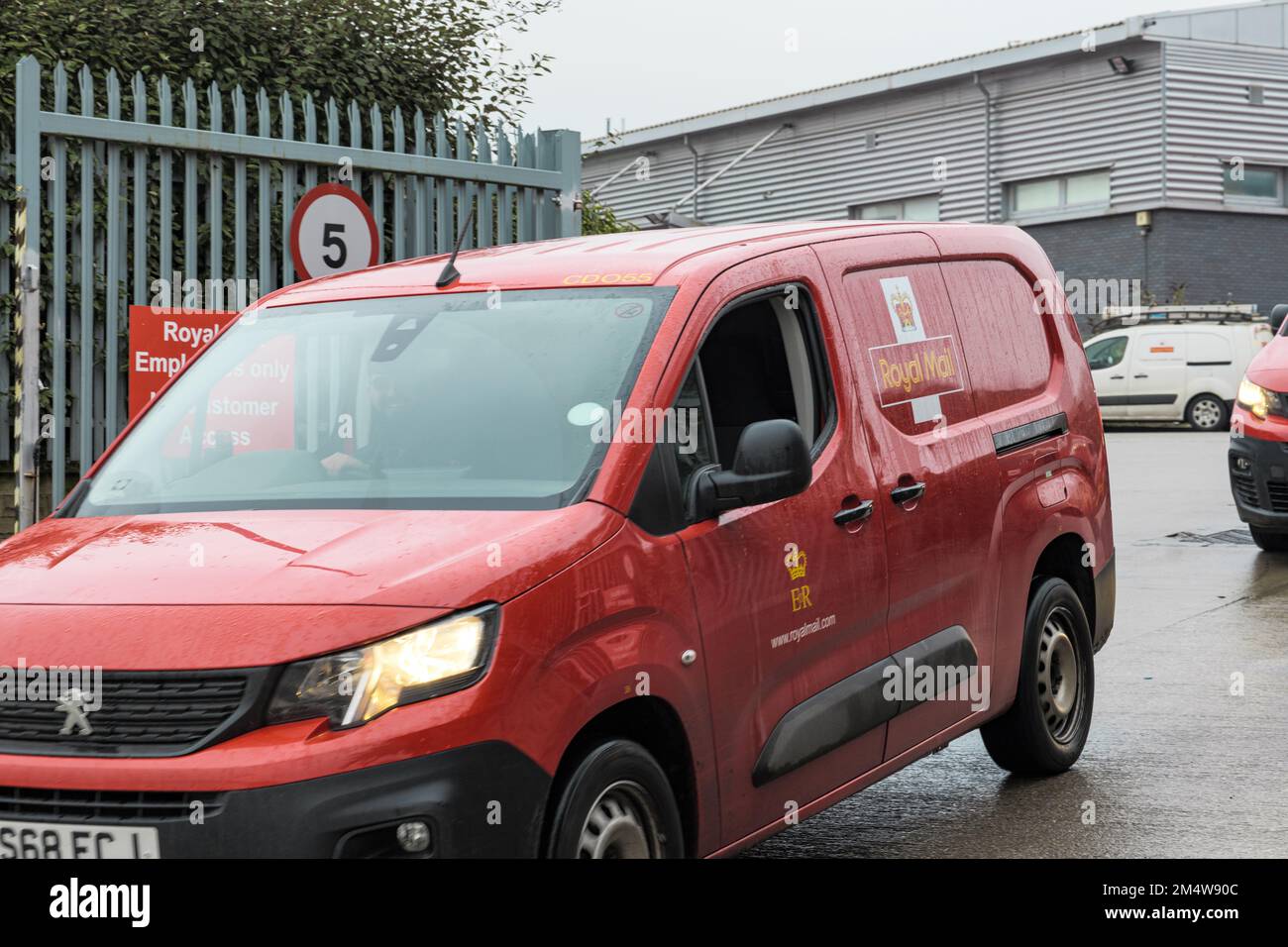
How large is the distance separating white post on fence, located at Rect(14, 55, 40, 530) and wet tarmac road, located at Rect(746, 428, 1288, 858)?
14.1 ft

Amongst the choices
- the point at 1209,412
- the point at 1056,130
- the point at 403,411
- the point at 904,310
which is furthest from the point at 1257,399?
the point at 1056,130

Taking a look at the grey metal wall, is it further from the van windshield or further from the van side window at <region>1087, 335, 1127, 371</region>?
the van windshield

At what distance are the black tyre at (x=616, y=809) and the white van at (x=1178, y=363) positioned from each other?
25839 millimetres

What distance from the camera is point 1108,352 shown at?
30.1 meters

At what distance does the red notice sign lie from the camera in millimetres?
7820

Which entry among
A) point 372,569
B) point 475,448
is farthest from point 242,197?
point 372,569

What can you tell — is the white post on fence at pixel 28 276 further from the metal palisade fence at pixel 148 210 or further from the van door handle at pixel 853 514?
the van door handle at pixel 853 514

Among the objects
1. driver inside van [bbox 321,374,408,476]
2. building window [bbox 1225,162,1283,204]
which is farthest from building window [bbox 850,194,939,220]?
driver inside van [bbox 321,374,408,476]

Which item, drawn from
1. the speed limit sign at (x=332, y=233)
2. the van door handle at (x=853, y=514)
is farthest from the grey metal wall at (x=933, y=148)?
the van door handle at (x=853, y=514)

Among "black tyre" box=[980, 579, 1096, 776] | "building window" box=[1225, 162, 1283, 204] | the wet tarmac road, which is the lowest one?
the wet tarmac road

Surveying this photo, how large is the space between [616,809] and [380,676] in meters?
0.71

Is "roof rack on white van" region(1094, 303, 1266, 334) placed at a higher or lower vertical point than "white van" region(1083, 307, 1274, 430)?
higher

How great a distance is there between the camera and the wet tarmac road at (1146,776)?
5.39 metres
